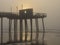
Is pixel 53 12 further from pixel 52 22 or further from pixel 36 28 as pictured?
pixel 36 28

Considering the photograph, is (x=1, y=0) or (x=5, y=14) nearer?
(x=5, y=14)

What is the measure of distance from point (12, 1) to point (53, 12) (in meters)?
0.76

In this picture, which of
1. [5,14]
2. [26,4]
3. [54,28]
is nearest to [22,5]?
[26,4]

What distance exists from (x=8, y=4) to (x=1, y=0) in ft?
0.46

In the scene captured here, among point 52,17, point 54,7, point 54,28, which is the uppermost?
point 54,7

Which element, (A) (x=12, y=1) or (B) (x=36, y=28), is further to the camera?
(A) (x=12, y=1)

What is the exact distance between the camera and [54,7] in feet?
9.30

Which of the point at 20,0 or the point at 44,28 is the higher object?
the point at 20,0

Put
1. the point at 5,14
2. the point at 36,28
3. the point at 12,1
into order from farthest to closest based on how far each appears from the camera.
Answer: the point at 12,1 < the point at 36,28 < the point at 5,14

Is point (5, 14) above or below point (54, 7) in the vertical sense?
below

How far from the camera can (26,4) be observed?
9.14 feet

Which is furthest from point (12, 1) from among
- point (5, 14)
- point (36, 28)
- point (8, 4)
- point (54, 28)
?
point (5, 14)

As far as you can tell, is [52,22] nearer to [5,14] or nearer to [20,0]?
[20,0]

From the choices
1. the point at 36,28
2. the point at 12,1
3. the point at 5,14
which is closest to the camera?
the point at 5,14
